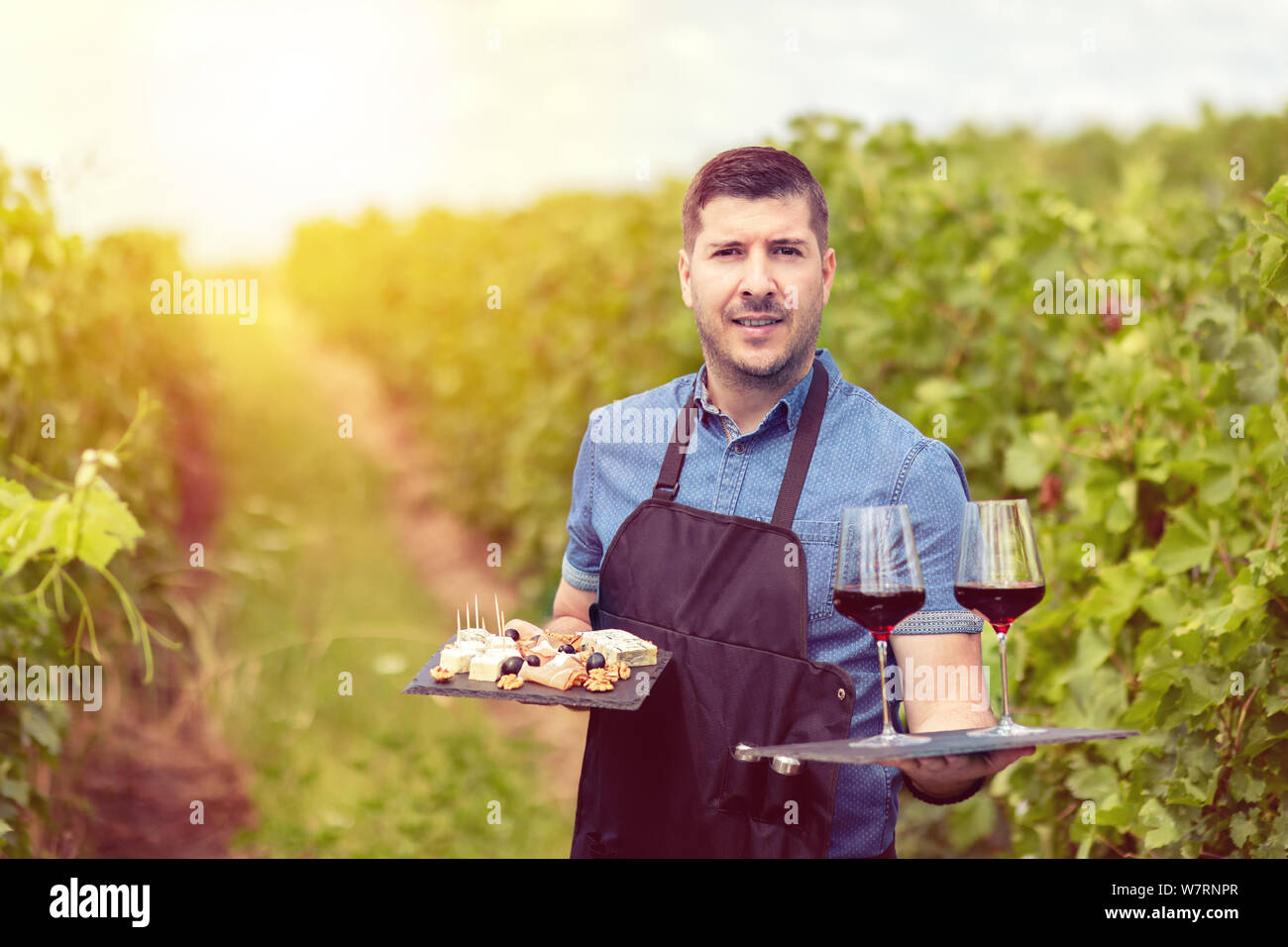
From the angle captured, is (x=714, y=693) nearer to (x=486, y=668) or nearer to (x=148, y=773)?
(x=486, y=668)

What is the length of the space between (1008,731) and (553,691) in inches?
32.6

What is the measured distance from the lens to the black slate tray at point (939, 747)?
1.88 metres

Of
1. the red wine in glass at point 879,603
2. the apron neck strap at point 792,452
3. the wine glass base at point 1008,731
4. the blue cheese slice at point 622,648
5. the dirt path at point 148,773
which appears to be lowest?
the dirt path at point 148,773

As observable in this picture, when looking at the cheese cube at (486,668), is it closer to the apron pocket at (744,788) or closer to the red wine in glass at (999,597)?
the apron pocket at (744,788)

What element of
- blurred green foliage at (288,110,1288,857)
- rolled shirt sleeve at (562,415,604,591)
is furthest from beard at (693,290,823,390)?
blurred green foliage at (288,110,1288,857)

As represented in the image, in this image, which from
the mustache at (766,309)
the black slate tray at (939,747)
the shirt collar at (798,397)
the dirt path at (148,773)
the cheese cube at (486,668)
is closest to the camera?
the black slate tray at (939,747)

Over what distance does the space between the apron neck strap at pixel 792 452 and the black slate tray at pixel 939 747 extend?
0.60 metres

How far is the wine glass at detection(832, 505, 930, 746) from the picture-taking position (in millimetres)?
2125

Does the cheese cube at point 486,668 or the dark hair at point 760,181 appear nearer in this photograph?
the cheese cube at point 486,668

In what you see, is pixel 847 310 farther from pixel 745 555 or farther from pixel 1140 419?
pixel 745 555

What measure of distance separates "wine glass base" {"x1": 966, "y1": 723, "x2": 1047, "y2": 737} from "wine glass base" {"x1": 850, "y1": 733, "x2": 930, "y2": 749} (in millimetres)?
93

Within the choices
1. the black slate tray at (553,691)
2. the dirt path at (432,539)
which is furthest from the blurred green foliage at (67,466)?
the dirt path at (432,539)

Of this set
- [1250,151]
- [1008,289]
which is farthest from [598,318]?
[1250,151]
